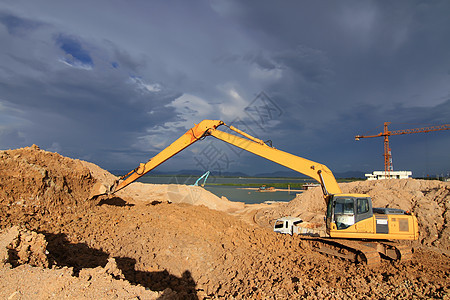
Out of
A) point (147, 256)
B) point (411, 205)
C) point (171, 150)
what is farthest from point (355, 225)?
point (411, 205)

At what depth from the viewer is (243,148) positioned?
11.0 meters

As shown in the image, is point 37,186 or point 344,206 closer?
point 37,186

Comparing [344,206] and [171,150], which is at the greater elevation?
[171,150]

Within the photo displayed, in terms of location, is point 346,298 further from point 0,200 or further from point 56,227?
point 0,200

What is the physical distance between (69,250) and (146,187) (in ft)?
68.8

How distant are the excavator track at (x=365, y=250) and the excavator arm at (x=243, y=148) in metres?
1.69

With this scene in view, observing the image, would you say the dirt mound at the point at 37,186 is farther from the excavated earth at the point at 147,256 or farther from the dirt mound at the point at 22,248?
the dirt mound at the point at 22,248

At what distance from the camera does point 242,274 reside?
7648mm

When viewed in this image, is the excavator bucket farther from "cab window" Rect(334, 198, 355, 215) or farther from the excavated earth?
"cab window" Rect(334, 198, 355, 215)

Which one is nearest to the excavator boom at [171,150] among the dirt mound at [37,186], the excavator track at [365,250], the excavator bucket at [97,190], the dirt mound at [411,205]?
the excavator bucket at [97,190]

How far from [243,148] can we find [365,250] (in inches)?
225

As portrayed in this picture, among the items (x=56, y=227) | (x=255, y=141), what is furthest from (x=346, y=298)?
(x=56, y=227)

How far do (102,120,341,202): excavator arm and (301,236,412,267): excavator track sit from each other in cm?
169

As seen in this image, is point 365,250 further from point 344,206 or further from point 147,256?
point 147,256
